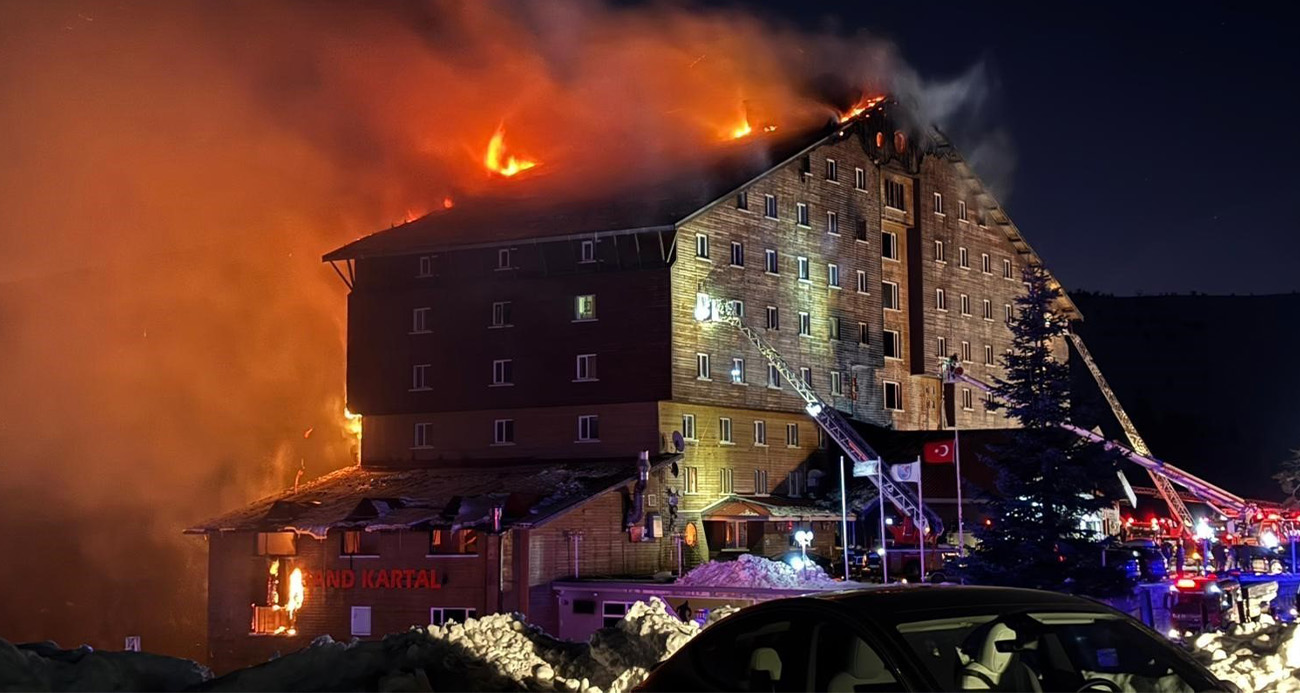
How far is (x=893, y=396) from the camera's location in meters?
64.6

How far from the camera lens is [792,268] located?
5878cm

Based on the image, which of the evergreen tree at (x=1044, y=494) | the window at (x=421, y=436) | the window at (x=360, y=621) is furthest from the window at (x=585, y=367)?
the evergreen tree at (x=1044, y=494)

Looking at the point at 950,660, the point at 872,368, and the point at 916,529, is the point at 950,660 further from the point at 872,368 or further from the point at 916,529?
the point at 872,368

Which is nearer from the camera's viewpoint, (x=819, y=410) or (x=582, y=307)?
(x=582, y=307)

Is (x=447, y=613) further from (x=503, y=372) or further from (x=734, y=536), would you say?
(x=734, y=536)

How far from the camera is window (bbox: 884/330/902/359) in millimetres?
64688

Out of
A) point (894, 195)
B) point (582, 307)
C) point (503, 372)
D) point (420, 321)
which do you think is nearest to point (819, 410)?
point (582, 307)

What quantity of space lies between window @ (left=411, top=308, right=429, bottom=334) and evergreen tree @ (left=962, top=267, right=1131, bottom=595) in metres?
28.3

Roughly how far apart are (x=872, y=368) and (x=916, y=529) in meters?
12.0

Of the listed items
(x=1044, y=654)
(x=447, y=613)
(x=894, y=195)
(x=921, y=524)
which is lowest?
(x=447, y=613)

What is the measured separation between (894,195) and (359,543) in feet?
104

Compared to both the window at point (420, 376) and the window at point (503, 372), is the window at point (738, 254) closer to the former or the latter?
the window at point (503, 372)

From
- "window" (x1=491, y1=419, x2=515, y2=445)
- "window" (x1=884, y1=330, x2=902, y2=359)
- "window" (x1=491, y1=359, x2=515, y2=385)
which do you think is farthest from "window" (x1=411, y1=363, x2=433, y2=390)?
"window" (x1=884, y1=330, x2=902, y2=359)

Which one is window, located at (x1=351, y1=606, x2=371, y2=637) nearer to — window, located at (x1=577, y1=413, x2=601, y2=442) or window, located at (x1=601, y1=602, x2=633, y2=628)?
window, located at (x1=601, y1=602, x2=633, y2=628)
